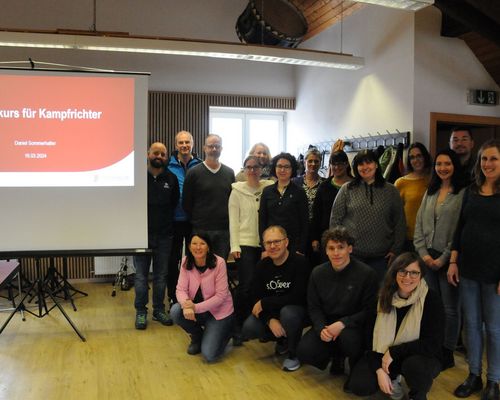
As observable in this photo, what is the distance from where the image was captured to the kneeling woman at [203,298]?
3.22 meters

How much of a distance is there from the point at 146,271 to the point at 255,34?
2779 mm

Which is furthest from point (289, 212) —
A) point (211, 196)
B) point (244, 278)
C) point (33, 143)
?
point (33, 143)

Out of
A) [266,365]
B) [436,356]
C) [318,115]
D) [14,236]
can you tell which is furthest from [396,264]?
[318,115]

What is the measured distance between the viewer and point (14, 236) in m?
3.45

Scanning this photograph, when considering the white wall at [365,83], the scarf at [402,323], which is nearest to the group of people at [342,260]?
the scarf at [402,323]

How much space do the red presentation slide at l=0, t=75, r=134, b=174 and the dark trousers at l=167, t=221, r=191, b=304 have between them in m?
0.90

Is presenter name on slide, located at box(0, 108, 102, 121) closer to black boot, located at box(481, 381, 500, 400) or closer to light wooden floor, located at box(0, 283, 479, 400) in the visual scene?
light wooden floor, located at box(0, 283, 479, 400)

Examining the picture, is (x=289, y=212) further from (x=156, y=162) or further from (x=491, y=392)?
(x=491, y=392)

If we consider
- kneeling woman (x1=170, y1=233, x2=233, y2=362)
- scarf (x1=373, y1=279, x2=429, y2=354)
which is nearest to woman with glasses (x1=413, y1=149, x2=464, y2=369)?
scarf (x1=373, y1=279, x2=429, y2=354)

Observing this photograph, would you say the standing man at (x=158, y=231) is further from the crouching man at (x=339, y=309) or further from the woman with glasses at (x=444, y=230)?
the woman with glasses at (x=444, y=230)

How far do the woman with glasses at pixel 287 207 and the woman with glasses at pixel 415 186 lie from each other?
0.75 meters

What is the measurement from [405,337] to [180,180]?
2384mm

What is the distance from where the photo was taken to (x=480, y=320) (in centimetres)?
264

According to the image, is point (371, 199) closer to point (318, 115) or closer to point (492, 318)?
point (492, 318)
